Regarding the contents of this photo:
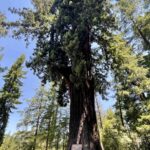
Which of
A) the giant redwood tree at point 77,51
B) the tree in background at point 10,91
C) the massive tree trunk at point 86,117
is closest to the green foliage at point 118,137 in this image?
the giant redwood tree at point 77,51

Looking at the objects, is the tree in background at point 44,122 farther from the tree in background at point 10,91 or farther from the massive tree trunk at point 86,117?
the massive tree trunk at point 86,117

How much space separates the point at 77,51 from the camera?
11.4 metres

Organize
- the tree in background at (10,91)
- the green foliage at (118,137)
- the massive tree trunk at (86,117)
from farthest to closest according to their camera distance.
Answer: the tree in background at (10,91)
the green foliage at (118,137)
the massive tree trunk at (86,117)

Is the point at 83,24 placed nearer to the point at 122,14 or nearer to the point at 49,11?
the point at 49,11

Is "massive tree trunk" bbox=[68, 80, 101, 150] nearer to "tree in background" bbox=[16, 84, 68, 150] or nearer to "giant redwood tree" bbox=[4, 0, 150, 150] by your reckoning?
"giant redwood tree" bbox=[4, 0, 150, 150]

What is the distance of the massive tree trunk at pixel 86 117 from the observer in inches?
404

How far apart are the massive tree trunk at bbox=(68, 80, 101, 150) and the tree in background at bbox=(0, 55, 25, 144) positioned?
644 inches

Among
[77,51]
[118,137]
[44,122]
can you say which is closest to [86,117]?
[77,51]

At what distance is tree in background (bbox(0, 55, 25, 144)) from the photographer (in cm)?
2627

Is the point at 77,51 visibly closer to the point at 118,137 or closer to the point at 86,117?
the point at 86,117

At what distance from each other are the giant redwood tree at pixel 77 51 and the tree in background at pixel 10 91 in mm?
13763

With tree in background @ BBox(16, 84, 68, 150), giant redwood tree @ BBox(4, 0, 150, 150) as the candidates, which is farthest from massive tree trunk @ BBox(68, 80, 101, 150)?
tree in background @ BBox(16, 84, 68, 150)

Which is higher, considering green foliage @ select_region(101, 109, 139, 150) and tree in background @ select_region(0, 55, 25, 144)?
tree in background @ select_region(0, 55, 25, 144)

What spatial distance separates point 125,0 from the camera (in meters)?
18.9
